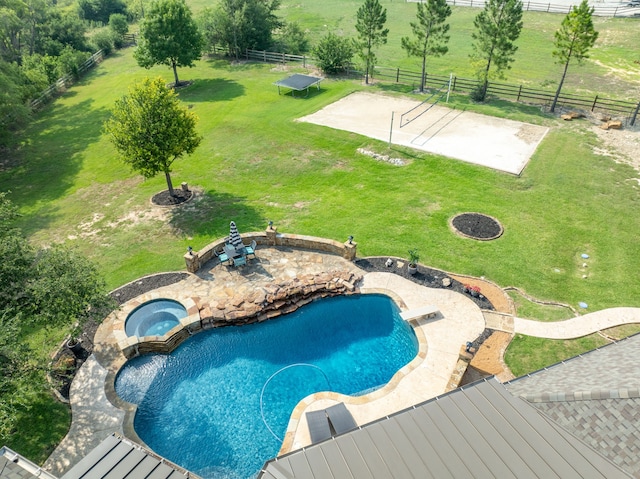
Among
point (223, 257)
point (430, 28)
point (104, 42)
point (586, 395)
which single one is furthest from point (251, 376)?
point (104, 42)

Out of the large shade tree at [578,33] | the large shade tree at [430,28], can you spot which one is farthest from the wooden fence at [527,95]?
the large shade tree at [578,33]

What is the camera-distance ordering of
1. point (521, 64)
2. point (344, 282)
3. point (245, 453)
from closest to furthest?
1. point (245, 453)
2. point (344, 282)
3. point (521, 64)

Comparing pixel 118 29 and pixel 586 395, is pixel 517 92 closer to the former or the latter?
pixel 586 395

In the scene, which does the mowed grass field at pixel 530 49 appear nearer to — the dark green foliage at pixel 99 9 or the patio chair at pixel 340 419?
the dark green foliage at pixel 99 9

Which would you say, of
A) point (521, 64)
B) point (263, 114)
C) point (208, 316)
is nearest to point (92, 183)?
point (263, 114)

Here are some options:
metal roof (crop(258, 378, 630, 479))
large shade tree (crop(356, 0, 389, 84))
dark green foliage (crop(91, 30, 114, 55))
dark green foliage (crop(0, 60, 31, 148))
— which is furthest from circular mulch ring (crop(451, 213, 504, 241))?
dark green foliage (crop(91, 30, 114, 55))

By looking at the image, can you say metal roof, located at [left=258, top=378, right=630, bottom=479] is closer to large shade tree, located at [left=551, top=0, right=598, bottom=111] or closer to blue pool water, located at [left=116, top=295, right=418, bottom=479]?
blue pool water, located at [left=116, top=295, right=418, bottom=479]

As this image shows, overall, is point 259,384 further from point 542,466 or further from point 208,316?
point 542,466
